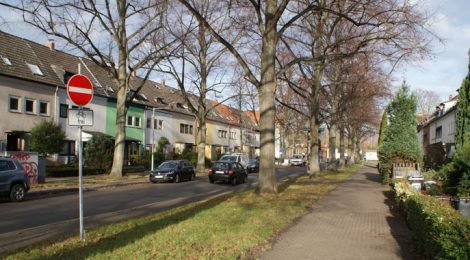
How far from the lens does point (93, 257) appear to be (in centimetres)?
670

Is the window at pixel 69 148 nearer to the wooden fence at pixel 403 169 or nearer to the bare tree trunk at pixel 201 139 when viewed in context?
the bare tree trunk at pixel 201 139

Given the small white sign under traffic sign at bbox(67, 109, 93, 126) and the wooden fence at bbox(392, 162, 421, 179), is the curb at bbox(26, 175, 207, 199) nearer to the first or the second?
the small white sign under traffic sign at bbox(67, 109, 93, 126)

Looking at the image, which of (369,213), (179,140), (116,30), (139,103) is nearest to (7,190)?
(369,213)

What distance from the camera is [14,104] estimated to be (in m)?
32.5

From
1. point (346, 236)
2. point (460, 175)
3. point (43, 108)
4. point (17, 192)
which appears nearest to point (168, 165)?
point (43, 108)

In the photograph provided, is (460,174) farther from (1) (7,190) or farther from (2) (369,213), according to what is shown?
(1) (7,190)

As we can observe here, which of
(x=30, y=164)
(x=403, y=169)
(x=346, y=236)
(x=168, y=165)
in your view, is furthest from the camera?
(x=168, y=165)

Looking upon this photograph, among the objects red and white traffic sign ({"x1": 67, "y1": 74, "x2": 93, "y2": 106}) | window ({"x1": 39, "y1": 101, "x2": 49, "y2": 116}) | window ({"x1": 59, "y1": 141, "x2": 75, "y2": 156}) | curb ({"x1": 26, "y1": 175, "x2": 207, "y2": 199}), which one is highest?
window ({"x1": 39, "y1": 101, "x2": 49, "y2": 116})

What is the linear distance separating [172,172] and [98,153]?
388 inches

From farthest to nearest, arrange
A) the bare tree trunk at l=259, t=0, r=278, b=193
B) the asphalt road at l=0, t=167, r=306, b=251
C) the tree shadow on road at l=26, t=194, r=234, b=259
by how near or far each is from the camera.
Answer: the bare tree trunk at l=259, t=0, r=278, b=193, the asphalt road at l=0, t=167, r=306, b=251, the tree shadow on road at l=26, t=194, r=234, b=259

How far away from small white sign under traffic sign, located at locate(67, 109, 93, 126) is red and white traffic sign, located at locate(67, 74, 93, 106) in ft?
0.49

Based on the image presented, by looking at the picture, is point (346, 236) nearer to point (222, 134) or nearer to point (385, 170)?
point (385, 170)

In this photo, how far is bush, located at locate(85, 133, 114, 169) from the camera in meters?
35.8

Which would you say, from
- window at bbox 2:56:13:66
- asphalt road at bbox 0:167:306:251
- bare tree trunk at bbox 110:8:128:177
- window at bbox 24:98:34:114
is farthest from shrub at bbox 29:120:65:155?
asphalt road at bbox 0:167:306:251
